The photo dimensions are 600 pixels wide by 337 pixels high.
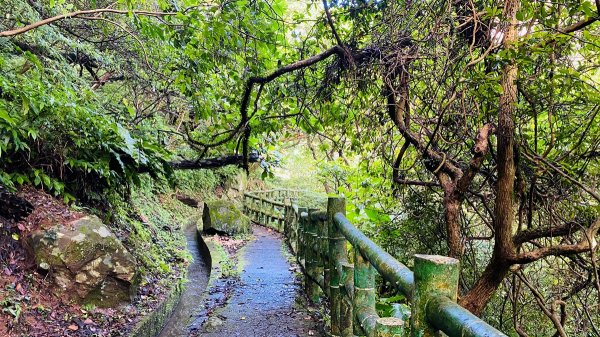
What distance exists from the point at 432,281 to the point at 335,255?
2115mm

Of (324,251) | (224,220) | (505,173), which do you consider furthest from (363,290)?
(224,220)

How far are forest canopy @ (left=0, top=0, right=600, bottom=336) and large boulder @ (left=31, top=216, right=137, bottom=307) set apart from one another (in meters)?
0.75

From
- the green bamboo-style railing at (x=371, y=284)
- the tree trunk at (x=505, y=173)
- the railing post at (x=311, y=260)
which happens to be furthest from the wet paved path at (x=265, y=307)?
the tree trunk at (x=505, y=173)

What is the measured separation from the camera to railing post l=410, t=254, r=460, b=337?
127cm

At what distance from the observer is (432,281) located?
128 cm

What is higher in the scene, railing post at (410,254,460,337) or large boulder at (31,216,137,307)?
railing post at (410,254,460,337)

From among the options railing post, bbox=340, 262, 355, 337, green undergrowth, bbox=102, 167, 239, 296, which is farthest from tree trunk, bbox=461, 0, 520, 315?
green undergrowth, bbox=102, 167, 239, 296

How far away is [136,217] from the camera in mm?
7992

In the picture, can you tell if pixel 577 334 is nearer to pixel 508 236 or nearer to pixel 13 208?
pixel 508 236

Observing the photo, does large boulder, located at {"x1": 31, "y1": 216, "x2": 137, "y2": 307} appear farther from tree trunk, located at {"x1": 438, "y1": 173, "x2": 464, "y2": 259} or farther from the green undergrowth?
tree trunk, located at {"x1": 438, "y1": 173, "x2": 464, "y2": 259}

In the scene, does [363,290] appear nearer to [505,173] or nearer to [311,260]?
[505,173]

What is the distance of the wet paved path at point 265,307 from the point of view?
401cm

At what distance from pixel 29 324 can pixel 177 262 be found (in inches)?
149

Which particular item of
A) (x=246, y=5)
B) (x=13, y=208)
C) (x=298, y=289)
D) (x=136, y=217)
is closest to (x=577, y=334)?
(x=298, y=289)
